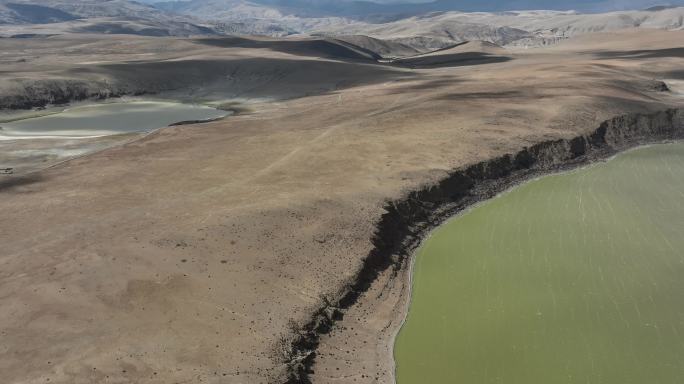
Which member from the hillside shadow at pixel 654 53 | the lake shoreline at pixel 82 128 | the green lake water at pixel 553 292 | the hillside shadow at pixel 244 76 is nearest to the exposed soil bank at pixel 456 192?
the green lake water at pixel 553 292

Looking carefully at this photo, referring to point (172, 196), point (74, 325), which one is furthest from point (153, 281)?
Answer: point (172, 196)

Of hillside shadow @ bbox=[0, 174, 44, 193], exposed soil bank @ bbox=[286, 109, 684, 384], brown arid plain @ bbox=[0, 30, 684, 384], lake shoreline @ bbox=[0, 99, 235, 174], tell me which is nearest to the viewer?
brown arid plain @ bbox=[0, 30, 684, 384]

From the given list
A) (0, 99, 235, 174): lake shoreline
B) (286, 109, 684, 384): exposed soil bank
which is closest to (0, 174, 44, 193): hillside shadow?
(0, 99, 235, 174): lake shoreline

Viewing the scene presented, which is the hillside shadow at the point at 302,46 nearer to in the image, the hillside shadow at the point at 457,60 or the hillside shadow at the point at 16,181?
the hillside shadow at the point at 457,60

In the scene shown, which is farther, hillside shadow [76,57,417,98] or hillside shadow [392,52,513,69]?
hillside shadow [392,52,513,69]

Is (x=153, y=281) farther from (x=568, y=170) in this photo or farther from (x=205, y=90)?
(x=205, y=90)

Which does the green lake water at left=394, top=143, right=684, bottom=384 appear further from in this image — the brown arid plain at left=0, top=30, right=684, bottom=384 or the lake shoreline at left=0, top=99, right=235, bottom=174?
the lake shoreline at left=0, top=99, right=235, bottom=174

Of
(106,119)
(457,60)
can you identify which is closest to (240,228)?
(106,119)

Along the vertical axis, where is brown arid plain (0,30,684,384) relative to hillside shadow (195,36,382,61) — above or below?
below
